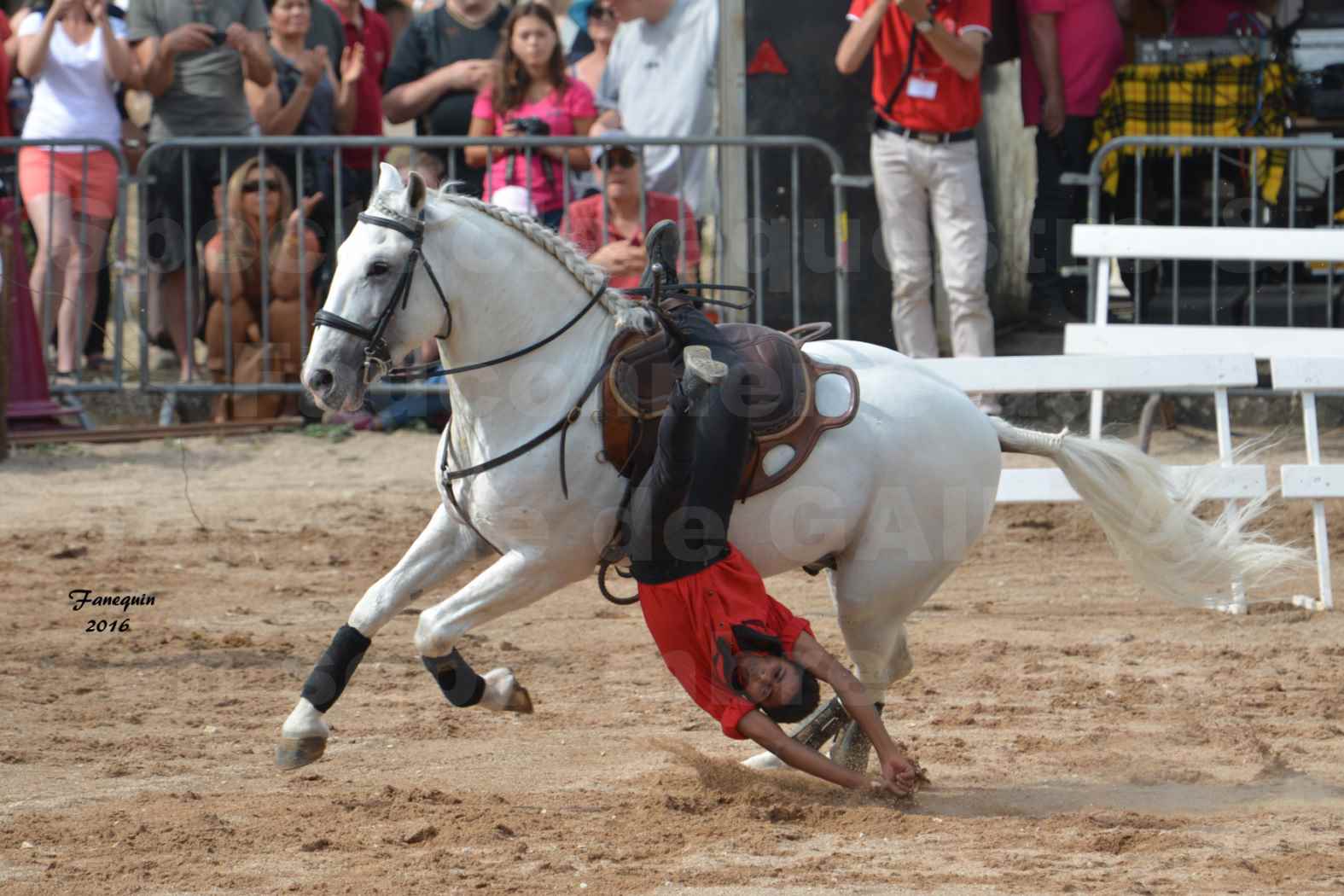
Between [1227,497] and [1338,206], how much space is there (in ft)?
12.7

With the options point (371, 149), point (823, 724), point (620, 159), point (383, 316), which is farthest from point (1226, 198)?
point (383, 316)

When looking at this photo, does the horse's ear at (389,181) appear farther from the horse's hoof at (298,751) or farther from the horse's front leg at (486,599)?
the horse's hoof at (298,751)

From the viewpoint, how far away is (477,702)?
5707 millimetres

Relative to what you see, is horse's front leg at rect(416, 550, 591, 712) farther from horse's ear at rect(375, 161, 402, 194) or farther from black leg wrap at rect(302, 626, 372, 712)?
horse's ear at rect(375, 161, 402, 194)

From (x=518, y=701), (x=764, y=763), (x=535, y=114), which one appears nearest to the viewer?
(x=518, y=701)

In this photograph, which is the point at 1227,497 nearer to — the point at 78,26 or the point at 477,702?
the point at 477,702

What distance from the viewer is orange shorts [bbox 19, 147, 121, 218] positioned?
35.5 feet

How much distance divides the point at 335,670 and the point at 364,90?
6935 mm

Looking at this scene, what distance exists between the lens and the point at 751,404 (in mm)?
5402

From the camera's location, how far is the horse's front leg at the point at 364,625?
545 cm

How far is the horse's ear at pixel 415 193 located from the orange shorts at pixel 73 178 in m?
6.19

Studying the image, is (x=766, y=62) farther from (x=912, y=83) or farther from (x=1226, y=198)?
(x=1226, y=198)

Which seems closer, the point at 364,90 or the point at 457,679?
the point at 457,679

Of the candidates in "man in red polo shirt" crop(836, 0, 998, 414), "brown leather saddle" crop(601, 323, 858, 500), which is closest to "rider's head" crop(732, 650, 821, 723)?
"brown leather saddle" crop(601, 323, 858, 500)
